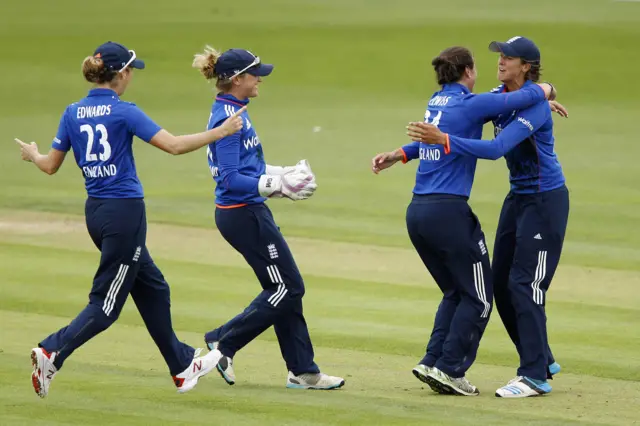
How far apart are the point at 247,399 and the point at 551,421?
190 centimetres

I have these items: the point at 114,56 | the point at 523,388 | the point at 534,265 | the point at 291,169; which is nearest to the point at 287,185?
the point at 291,169

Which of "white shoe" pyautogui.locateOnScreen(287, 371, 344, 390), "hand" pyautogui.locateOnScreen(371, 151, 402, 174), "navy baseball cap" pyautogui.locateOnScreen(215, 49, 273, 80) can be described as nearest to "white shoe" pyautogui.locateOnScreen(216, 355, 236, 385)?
"white shoe" pyautogui.locateOnScreen(287, 371, 344, 390)

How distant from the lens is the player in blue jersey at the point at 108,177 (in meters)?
7.78

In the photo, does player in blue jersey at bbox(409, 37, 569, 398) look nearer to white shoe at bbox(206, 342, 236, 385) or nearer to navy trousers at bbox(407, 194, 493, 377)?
navy trousers at bbox(407, 194, 493, 377)

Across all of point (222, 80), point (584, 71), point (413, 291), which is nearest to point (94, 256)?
point (413, 291)

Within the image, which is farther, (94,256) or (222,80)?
(94,256)

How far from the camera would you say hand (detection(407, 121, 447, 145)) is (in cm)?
790

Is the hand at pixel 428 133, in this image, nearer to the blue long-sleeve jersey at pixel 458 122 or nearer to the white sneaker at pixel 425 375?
the blue long-sleeve jersey at pixel 458 122

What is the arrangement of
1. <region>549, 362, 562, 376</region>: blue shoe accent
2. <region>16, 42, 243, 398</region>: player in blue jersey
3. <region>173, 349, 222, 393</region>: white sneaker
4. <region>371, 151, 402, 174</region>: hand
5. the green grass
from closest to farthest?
<region>16, 42, 243, 398</region>: player in blue jersey → the green grass → <region>173, 349, 222, 393</region>: white sneaker → <region>549, 362, 562, 376</region>: blue shoe accent → <region>371, 151, 402, 174</region>: hand

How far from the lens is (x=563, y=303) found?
38.6 feet

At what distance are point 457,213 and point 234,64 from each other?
177 cm

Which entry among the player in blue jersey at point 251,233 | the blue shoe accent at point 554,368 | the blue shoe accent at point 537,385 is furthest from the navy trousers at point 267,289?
the blue shoe accent at point 554,368

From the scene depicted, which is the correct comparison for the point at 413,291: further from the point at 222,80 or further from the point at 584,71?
the point at 584,71

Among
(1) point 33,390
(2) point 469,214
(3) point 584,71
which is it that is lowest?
(1) point 33,390
